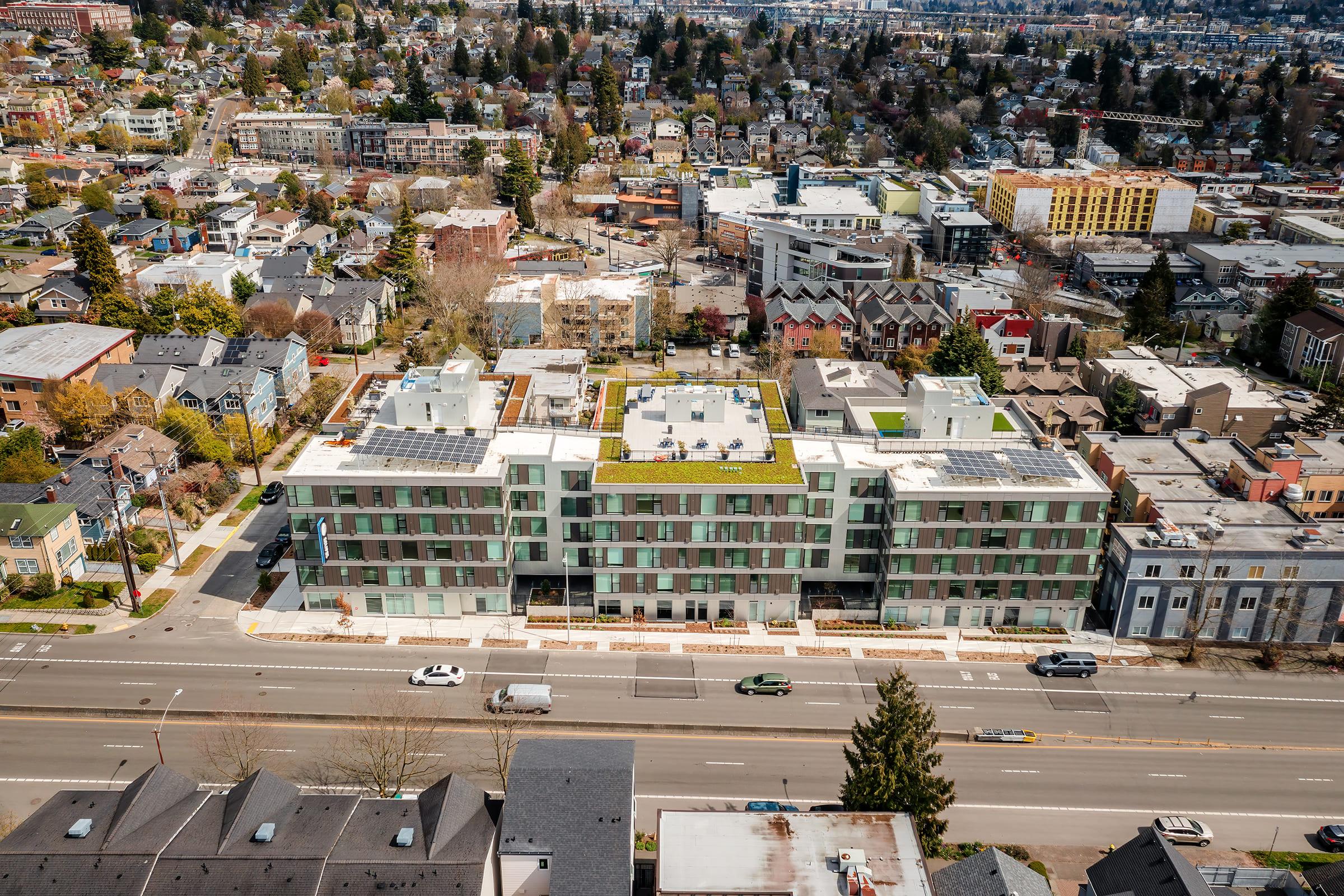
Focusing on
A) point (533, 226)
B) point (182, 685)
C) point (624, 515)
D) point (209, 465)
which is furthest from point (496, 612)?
point (533, 226)

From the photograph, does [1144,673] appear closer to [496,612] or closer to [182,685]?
[496,612]

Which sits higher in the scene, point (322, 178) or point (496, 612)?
point (322, 178)

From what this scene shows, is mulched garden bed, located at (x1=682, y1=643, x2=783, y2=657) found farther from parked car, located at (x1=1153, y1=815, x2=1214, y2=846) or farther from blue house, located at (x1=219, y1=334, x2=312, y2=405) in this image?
blue house, located at (x1=219, y1=334, x2=312, y2=405)

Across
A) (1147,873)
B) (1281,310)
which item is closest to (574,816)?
(1147,873)

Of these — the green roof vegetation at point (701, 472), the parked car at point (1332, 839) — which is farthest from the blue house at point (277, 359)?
the parked car at point (1332, 839)

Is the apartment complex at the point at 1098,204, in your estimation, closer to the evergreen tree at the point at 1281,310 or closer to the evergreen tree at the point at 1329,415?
the evergreen tree at the point at 1281,310

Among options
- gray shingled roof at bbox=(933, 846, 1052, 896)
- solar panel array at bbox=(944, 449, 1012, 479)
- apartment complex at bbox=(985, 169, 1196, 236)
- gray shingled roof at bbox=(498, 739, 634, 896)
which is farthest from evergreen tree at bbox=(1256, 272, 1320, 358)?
gray shingled roof at bbox=(498, 739, 634, 896)

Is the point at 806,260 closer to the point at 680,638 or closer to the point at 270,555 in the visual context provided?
the point at 680,638
